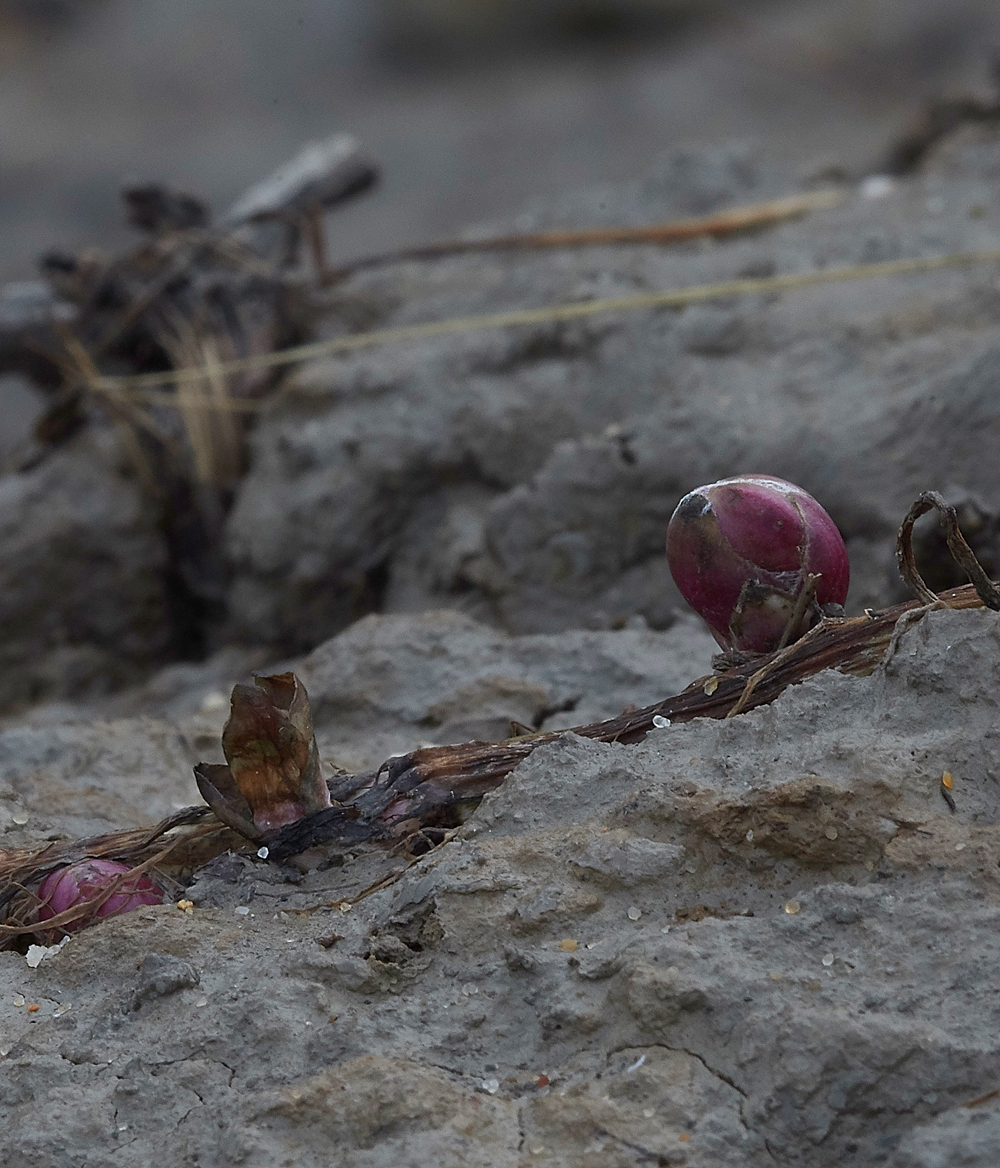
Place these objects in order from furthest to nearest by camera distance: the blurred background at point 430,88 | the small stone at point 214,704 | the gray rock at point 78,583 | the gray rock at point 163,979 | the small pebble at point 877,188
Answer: the blurred background at point 430,88 < the small pebble at point 877,188 < the gray rock at point 78,583 < the small stone at point 214,704 < the gray rock at point 163,979

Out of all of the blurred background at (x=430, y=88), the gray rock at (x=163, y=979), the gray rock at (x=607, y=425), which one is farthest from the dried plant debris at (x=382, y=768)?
the blurred background at (x=430, y=88)

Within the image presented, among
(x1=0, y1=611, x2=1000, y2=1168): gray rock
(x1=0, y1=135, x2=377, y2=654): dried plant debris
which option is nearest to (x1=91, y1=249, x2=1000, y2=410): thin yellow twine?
(x1=0, y1=135, x2=377, y2=654): dried plant debris

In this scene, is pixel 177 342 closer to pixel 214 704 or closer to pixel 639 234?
pixel 639 234

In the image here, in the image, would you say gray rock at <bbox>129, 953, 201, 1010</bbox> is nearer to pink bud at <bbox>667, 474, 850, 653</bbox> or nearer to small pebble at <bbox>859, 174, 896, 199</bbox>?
pink bud at <bbox>667, 474, 850, 653</bbox>

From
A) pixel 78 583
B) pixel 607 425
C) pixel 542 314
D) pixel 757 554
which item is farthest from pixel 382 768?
pixel 78 583

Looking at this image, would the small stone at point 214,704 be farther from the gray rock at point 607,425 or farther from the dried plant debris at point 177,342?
the dried plant debris at point 177,342
